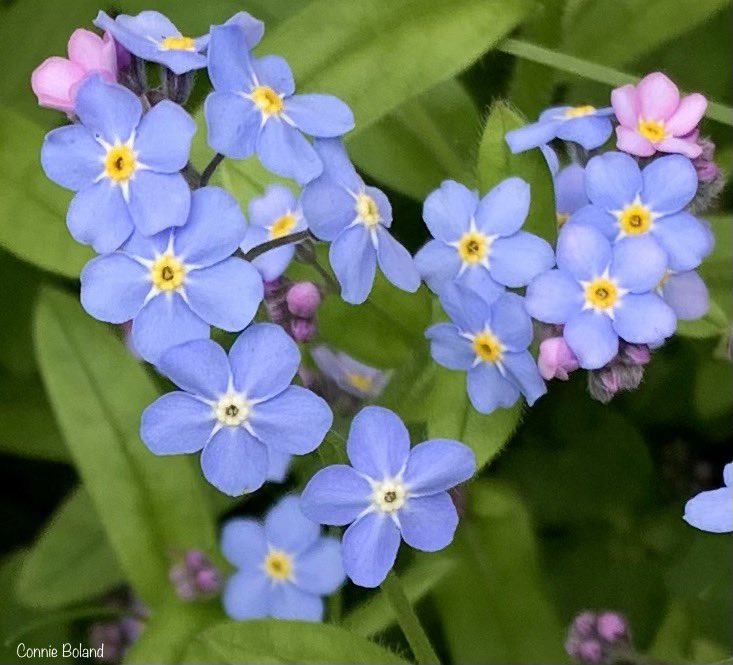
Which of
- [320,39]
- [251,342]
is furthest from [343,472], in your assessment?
[320,39]

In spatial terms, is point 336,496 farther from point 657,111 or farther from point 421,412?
point 657,111

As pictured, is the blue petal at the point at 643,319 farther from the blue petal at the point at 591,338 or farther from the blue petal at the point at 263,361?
the blue petal at the point at 263,361

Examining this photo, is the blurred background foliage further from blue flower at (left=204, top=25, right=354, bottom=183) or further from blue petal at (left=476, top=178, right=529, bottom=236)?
blue flower at (left=204, top=25, right=354, bottom=183)

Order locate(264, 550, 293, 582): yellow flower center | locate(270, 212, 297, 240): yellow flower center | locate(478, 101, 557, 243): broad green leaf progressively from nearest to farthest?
locate(478, 101, 557, 243): broad green leaf → locate(270, 212, 297, 240): yellow flower center → locate(264, 550, 293, 582): yellow flower center

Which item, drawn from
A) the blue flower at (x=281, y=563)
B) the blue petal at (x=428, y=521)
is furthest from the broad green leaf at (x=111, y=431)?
the blue petal at (x=428, y=521)

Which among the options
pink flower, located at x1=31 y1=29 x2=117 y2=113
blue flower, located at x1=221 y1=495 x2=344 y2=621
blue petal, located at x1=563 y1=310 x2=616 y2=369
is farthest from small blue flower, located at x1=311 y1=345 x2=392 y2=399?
pink flower, located at x1=31 y1=29 x2=117 y2=113

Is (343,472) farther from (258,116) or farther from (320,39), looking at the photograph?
(320,39)

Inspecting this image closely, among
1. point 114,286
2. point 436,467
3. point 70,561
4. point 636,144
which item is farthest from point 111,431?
point 636,144
